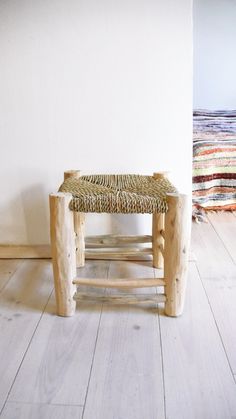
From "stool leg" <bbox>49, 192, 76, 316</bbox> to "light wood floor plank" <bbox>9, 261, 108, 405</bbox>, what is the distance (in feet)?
0.18

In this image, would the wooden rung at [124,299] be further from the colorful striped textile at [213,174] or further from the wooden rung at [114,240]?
the colorful striped textile at [213,174]

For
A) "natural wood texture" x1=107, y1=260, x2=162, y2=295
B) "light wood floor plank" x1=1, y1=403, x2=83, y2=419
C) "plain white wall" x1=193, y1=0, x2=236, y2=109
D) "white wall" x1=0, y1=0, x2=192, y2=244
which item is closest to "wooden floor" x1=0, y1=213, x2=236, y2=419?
"light wood floor plank" x1=1, y1=403, x2=83, y2=419

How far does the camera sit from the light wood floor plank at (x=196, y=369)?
2.41ft

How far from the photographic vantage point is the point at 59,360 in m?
0.88

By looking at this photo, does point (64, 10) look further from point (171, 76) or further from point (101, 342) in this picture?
point (101, 342)

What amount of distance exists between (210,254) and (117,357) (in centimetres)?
74

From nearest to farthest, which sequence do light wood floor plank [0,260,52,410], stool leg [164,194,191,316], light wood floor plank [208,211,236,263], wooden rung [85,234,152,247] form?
light wood floor plank [0,260,52,410], stool leg [164,194,191,316], wooden rung [85,234,152,247], light wood floor plank [208,211,236,263]

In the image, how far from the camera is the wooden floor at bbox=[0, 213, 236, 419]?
0.74 meters

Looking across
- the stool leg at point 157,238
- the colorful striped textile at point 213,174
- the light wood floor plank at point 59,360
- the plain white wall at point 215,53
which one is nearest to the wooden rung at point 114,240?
the stool leg at point 157,238

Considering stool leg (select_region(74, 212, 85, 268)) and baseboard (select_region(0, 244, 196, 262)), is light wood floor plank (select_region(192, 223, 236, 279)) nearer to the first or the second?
baseboard (select_region(0, 244, 196, 262))

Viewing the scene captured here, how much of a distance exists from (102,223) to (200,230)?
551 mm

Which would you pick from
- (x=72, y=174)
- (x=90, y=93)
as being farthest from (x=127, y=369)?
(x=90, y=93)

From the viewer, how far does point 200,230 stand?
1752mm

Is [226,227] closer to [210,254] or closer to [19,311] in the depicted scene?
[210,254]
